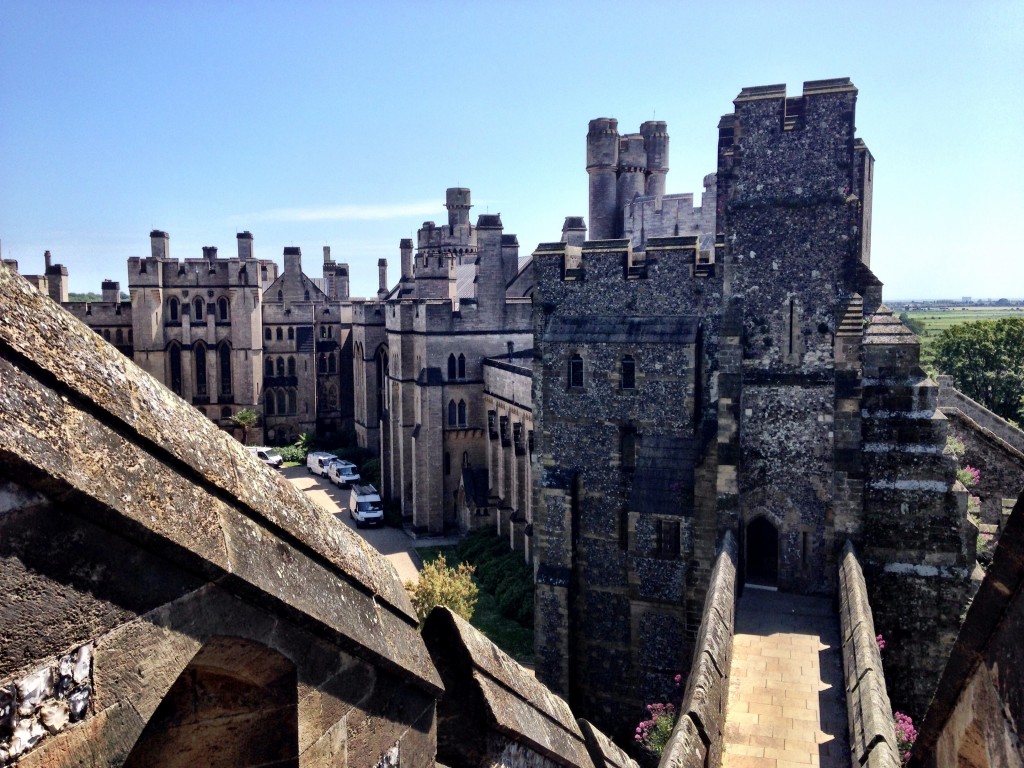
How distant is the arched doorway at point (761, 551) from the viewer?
15.9m

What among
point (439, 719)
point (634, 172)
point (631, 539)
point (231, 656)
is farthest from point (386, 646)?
point (634, 172)

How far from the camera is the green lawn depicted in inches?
846

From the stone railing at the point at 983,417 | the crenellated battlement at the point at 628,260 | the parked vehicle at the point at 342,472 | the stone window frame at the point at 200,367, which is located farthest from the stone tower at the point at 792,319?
the stone window frame at the point at 200,367

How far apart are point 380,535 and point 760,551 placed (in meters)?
20.7

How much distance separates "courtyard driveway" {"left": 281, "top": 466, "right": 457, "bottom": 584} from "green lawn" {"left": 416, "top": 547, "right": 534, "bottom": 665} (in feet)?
7.54

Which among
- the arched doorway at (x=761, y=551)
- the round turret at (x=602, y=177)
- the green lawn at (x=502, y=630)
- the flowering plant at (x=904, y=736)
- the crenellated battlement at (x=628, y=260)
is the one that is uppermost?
the round turret at (x=602, y=177)

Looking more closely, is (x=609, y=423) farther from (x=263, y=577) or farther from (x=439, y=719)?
(x=263, y=577)

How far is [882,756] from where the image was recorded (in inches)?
307

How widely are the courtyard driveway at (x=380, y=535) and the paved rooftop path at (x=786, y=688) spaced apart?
1199cm

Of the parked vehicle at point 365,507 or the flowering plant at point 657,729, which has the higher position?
the flowering plant at point 657,729

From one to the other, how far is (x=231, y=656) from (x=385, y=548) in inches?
1157

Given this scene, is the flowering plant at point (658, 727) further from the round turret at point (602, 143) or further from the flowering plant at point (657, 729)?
the round turret at point (602, 143)

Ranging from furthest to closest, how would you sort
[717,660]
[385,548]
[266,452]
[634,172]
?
1. [266,452]
2. [385,548]
3. [634,172]
4. [717,660]

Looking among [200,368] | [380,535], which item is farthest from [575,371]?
[200,368]
